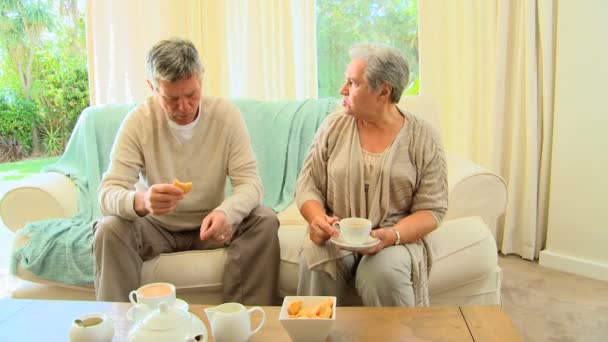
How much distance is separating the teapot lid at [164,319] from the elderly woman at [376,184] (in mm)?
649

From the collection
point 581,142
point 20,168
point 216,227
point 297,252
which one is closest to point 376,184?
point 297,252

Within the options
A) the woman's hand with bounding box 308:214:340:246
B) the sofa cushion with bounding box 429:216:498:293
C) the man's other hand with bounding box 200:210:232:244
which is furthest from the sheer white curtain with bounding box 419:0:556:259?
the man's other hand with bounding box 200:210:232:244

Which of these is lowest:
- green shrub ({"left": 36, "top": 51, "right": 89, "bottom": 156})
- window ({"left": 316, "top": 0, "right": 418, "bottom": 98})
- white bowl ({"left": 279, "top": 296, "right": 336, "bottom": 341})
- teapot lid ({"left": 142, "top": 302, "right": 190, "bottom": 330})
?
white bowl ({"left": 279, "top": 296, "right": 336, "bottom": 341})

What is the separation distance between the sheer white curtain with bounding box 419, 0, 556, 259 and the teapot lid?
2.31 metres

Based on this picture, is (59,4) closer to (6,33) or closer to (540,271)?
(6,33)

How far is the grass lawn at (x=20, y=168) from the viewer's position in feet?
11.4

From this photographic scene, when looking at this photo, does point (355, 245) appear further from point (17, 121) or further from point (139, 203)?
point (17, 121)

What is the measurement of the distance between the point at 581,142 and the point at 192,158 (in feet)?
6.11

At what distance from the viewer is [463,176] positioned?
2033 millimetres

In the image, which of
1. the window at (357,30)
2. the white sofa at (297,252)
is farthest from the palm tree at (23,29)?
the window at (357,30)

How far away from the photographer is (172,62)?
1736mm

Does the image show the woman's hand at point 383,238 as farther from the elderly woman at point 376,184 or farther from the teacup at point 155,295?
the teacup at point 155,295

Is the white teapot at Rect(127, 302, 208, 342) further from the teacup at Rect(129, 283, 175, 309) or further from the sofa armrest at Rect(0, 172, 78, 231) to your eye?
the sofa armrest at Rect(0, 172, 78, 231)

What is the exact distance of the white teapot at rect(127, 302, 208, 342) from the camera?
39.8 inches
